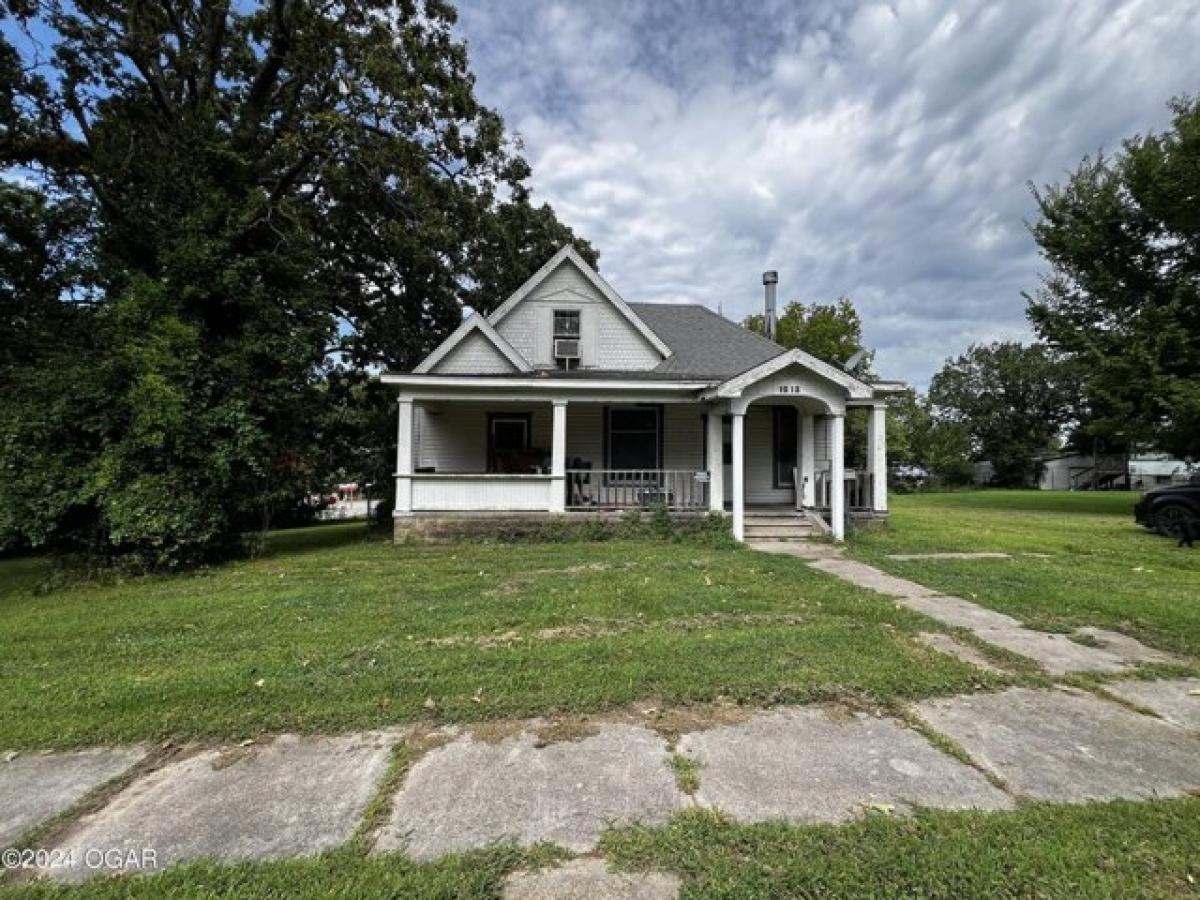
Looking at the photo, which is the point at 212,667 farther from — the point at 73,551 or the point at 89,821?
the point at 73,551

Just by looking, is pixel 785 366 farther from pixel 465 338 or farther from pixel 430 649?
pixel 430 649

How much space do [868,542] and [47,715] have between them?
1089cm

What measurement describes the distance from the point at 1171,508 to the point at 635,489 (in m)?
11.4

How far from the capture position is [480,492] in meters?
11.2

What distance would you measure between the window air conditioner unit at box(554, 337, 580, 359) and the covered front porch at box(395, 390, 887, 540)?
132 cm

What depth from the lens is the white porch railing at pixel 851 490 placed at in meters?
12.1

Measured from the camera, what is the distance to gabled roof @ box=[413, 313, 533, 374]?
12.3 m

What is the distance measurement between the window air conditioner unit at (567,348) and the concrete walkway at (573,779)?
430 inches

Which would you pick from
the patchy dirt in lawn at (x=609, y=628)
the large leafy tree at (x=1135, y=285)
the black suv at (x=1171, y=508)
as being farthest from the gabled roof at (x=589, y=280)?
the large leafy tree at (x=1135, y=285)

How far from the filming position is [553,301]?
13.6 meters

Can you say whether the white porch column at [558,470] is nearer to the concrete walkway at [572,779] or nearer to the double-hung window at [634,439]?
the double-hung window at [634,439]

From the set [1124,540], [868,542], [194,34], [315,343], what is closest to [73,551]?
[315,343]

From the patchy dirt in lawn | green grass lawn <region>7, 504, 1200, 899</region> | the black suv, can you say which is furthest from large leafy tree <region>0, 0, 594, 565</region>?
the black suv

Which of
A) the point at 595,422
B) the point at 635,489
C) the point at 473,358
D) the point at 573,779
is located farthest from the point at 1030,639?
the point at 473,358
